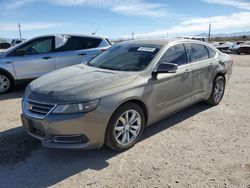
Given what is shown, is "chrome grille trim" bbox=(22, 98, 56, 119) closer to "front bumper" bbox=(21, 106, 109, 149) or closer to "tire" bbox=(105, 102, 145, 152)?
"front bumper" bbox=(21, 106, 109, 149)

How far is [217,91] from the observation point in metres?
6.34

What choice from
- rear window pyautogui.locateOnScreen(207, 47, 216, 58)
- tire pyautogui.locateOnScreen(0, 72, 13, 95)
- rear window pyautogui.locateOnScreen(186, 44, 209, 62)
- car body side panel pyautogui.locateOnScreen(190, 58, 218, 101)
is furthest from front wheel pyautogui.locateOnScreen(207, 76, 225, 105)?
tire pyautogui.locateOnScreen(0, 72, 13, 95)

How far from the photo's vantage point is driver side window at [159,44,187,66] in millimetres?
4809

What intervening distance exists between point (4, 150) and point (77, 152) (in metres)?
1.09

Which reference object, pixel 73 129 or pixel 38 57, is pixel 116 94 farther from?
pixel 38 57

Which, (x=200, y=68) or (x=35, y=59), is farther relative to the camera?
(x=35, y=59)

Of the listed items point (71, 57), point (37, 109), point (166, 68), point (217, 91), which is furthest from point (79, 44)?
point (37, 109)

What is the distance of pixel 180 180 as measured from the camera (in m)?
3.37

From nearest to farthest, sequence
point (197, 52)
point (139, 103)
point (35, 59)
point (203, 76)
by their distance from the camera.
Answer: point (139, 103) → point (203, 76) → point (197, 52) → point (35, 59)

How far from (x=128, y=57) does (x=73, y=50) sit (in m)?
4.04

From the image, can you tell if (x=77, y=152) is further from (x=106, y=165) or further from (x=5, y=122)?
(x=5, y=122)

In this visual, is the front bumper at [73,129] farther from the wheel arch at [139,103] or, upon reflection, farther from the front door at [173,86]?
the front door at [173,86]

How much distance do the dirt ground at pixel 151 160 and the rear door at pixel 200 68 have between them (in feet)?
2.14

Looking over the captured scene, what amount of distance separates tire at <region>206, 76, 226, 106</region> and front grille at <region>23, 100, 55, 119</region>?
12.5 feet
